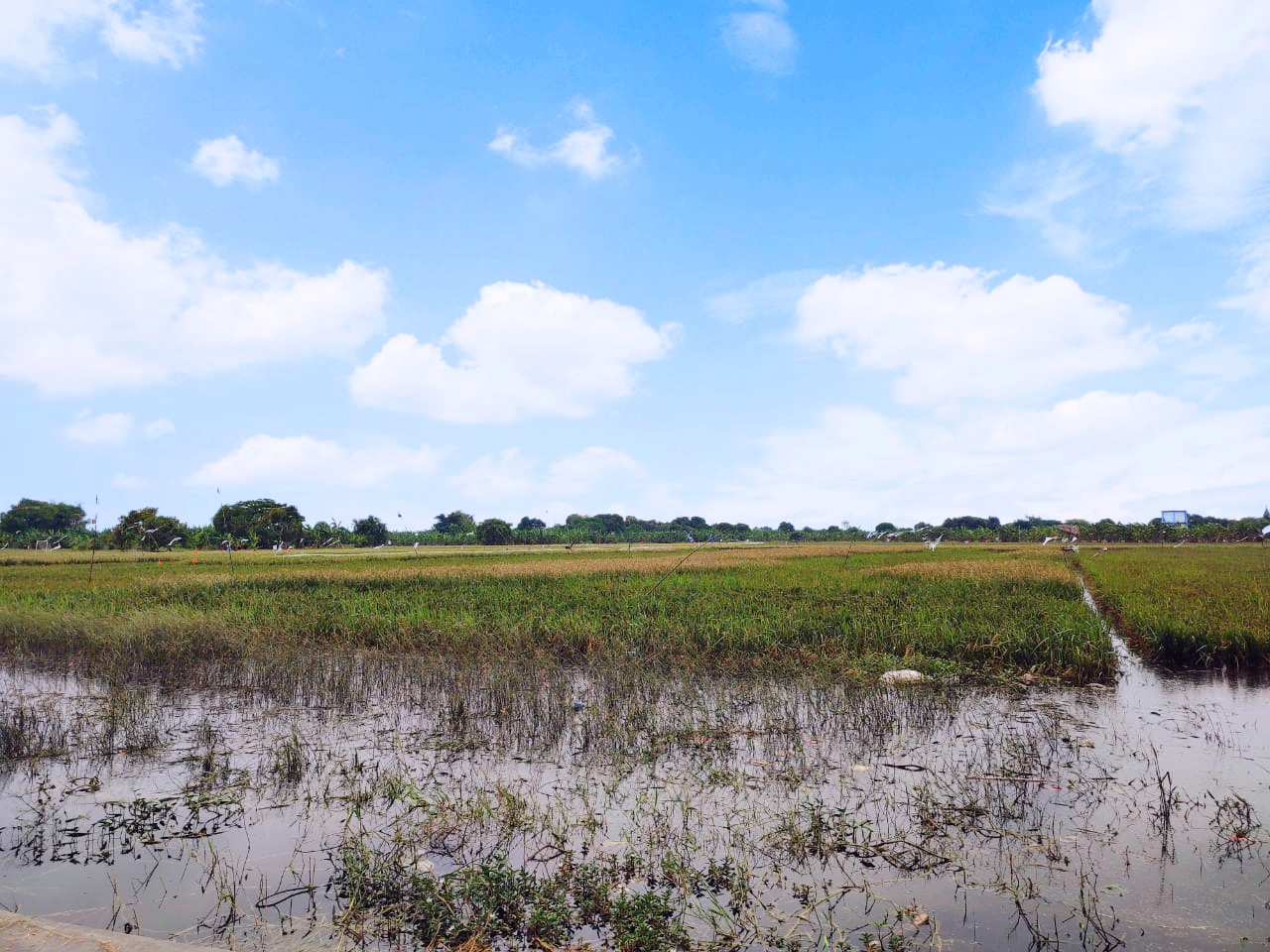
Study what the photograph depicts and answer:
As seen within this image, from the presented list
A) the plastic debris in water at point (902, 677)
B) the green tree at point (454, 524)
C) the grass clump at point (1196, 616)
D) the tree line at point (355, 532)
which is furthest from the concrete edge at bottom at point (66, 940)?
the green tree at point (454, 524)

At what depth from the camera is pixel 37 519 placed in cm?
8519

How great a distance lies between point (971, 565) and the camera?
2606 centimetres

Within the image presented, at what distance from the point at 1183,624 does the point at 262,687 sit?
14.1m

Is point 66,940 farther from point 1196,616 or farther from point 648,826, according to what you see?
point 1196,616

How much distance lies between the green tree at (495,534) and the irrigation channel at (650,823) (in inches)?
2958

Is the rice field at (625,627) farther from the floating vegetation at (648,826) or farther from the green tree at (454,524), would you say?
the green tree at (454,524)

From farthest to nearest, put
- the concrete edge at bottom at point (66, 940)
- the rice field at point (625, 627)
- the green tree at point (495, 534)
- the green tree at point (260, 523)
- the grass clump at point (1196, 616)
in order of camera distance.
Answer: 1. the green tree at point (495, 534)
2. the green tree at point (260, 523)
3. the grass clump at point (1196, 616)
4. the rice field at point (625, 627)
5. the concrete edge at bottom at point (66, 940)

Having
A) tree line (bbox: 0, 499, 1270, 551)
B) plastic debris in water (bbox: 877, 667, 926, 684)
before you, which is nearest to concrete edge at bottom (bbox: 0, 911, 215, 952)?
plastic debris in water (bbox: 877, 667, 926, 684)

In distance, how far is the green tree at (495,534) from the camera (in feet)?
272

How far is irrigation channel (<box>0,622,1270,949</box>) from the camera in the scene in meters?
3.76

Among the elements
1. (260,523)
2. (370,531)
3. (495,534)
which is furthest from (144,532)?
(495,534)

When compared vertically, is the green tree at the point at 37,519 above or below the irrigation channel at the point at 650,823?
above

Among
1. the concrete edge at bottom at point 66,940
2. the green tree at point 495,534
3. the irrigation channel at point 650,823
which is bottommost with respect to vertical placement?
the irrigation channel at point 650,823

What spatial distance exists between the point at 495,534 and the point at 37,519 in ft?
181
